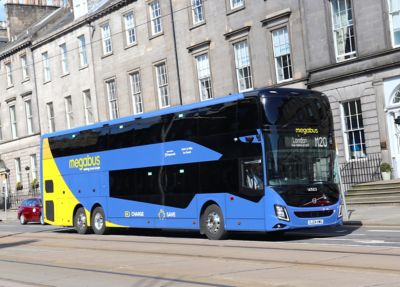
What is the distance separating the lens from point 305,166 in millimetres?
16797

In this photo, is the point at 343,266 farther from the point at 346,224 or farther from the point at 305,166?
the point at 346,224

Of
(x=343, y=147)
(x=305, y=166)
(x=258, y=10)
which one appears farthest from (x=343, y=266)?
(x=258, y=10)

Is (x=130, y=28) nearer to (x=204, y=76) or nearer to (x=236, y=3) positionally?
(x=204, y=76)

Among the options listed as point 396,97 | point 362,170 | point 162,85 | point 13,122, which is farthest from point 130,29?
point 396,97

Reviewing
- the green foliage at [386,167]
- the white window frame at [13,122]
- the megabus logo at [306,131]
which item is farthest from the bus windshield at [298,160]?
the white window frame at [13,122]

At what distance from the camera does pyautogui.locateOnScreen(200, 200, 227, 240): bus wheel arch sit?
1772cm

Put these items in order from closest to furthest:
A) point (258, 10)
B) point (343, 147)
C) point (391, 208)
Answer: point (391, 208) → point (343, 147) → point (258, 10)

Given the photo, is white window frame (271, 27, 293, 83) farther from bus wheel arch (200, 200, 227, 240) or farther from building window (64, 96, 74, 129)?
building window (64, 96, 74, 129)

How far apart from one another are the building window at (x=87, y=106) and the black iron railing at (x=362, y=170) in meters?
21.4

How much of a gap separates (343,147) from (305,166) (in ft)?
40.0

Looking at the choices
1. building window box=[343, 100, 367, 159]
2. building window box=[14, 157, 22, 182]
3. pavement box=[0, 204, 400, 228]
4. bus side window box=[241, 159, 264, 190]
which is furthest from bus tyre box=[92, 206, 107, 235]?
building window box=[14, 157, 22, 182]

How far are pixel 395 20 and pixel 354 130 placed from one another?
478 cm

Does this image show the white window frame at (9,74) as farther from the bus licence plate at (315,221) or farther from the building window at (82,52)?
the bus licence plate at (315,221)

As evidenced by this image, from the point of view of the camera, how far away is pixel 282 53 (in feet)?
101
